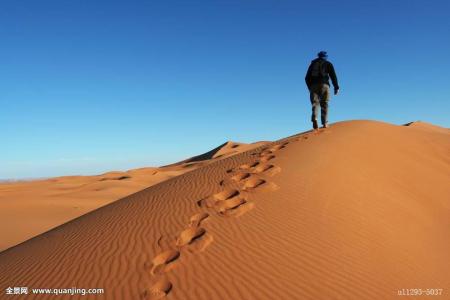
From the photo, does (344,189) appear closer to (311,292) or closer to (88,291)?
(311,292)

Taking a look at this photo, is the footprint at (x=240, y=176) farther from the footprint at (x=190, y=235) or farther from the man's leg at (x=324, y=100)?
the man's leg at (x=324, y=100)

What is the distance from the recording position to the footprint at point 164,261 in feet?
12.6

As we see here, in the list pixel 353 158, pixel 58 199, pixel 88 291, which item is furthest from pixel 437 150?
pixel 58 199

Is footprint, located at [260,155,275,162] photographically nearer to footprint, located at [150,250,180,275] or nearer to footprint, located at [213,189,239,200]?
footprint, located at [213,189,239,200]

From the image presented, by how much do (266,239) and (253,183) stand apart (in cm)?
191

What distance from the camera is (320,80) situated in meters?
9.91

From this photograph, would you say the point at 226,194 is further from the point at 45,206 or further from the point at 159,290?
the point at 45,206

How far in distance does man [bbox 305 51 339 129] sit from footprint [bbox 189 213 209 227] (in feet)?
20.5

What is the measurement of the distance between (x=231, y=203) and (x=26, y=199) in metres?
10.8

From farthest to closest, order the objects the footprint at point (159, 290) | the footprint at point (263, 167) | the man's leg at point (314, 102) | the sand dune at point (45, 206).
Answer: the man's leg at point (314, 102) < the sand dune at point (45, 206) < the footprint at point (263, 167) < the footprint at point (159, 290)

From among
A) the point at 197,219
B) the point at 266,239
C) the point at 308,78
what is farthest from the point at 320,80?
the point at 266,239

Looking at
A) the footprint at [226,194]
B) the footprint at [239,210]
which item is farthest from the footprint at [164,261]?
the footprint at [226,194]

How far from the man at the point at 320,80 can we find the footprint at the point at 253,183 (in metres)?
4.71

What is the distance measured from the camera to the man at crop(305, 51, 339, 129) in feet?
32.4
